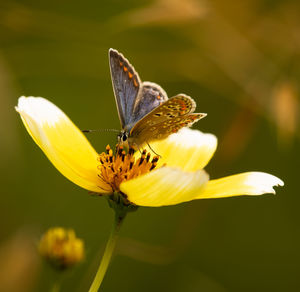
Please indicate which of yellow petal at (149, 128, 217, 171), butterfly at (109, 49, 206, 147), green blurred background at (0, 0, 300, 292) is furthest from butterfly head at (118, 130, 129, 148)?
green blurred background at (0, 0, 300, 292)

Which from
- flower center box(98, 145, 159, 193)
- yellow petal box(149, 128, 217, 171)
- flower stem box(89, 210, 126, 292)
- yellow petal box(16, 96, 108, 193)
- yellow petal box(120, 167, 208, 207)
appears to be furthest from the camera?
yellow petal box(149, 128, 217, 171)

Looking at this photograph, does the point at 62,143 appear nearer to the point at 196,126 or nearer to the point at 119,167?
the point at 119,167

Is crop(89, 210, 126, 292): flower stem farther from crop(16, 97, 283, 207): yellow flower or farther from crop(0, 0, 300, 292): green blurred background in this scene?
crop(0, 0, 300, 292): green blurred background

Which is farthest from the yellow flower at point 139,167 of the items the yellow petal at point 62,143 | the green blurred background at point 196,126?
the green blurred background at point 196,126

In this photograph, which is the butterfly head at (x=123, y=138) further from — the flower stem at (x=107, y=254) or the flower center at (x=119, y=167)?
the flower stem at (x=107, y=254)

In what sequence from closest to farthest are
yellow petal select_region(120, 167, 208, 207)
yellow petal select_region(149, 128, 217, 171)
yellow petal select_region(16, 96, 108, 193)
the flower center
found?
yellow petal select_region(120, 167, 208, 207), yellow petal select_region(16, 96, 108, 193), the flower center, yellow petal select_region(149, 128, 217, 171)

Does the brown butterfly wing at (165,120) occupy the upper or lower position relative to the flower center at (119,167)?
upper

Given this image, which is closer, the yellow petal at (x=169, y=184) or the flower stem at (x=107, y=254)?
the flower stem at (x=107, y=254)
